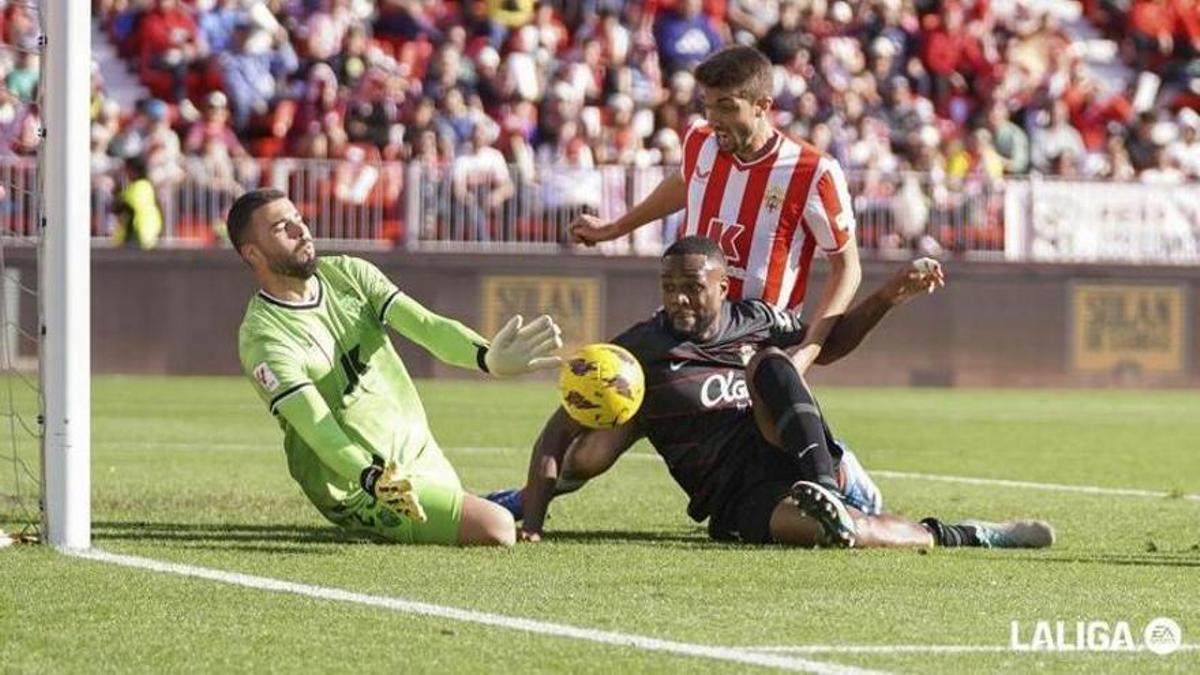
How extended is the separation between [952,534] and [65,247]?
351cm

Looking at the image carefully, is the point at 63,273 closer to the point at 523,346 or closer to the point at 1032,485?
the point at 523,346

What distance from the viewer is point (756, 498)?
10203 mm

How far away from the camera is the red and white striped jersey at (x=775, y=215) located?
35.8 ft

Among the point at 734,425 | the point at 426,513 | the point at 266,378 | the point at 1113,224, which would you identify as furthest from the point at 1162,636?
the point at 1113,224

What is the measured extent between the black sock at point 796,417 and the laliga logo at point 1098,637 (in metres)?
2.34

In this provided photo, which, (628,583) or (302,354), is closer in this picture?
(628,583)

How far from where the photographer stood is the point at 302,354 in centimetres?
982

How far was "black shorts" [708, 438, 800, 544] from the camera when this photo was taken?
10141mm

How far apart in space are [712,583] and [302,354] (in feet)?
6.71

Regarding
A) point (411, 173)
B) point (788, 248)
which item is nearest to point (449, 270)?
point (411, 173)

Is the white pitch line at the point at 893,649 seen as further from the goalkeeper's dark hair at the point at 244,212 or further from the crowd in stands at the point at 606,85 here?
the crowd in stands at the point at 606,85

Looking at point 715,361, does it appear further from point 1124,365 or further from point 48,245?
point 1124,365

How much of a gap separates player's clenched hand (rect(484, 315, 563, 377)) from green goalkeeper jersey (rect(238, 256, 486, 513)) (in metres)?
0.27

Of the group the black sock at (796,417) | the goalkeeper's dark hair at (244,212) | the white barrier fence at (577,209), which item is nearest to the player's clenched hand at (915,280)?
the black sock at (796,417)
